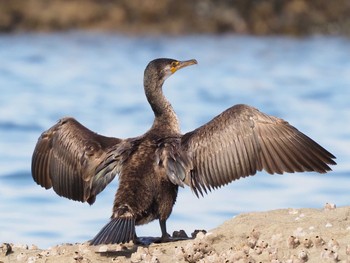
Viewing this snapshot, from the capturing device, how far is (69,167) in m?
8.73

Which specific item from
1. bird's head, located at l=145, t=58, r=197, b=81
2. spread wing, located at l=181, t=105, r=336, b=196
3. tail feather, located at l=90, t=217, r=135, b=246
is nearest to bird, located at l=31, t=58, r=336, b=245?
spread wing, located at l=181, t=105, r=336, b=196

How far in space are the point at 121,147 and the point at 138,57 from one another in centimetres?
1754

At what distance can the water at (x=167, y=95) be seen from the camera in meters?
12.2

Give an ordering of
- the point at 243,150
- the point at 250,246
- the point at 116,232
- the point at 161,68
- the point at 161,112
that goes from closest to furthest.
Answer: the point at 250,246 → the point at 116,232 → the point at 243,150 → the point at 161,112 → the point at 161,68

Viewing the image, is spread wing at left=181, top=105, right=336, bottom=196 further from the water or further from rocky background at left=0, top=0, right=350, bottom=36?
rocky background at left=0, top=0, right=350, bottom=36

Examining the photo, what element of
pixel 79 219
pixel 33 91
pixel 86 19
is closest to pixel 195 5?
pixel 86 19

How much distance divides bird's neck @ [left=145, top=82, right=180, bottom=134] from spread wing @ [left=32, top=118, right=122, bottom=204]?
17.4 inches

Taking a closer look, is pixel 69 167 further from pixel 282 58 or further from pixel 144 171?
pixel 282 58

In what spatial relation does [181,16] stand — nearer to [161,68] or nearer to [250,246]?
[161,68]

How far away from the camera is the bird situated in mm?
7992

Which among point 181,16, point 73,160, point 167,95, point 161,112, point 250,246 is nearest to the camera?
point 250,246

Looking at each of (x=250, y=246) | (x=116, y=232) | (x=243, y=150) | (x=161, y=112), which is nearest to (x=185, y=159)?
(x=243, y=150)

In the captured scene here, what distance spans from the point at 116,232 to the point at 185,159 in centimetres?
103

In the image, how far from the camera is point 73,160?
867cm
